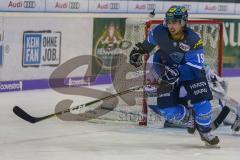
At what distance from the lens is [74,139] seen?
5.93m

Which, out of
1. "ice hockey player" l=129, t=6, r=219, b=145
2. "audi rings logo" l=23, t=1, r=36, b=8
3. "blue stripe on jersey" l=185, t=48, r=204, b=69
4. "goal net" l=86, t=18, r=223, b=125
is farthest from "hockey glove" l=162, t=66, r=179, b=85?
"audi rings logo" l=23, t=1, r=36, b=8

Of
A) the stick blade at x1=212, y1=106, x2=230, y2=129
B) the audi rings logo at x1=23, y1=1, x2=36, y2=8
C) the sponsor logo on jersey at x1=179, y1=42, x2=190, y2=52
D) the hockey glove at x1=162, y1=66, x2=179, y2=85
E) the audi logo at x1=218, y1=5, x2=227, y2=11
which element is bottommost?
the stick blade at x1=212, y1=106, x2=230, y2=129

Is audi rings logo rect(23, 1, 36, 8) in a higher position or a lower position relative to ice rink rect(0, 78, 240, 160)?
higher

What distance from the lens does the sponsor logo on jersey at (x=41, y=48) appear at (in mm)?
8781

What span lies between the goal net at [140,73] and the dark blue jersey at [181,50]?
65cm

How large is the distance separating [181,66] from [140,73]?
0.85 metres

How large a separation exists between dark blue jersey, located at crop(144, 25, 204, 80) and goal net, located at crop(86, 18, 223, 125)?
65 centimetres

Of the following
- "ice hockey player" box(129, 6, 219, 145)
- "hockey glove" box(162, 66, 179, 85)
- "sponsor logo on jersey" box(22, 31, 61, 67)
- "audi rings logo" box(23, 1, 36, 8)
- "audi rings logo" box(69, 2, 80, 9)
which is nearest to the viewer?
"ice hockey player" box(129, 6, 219, 145)

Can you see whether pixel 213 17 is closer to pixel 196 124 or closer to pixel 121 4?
pixel 121 4

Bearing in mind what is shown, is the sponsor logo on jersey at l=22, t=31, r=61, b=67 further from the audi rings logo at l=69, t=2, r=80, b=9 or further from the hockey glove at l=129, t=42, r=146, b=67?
the hockey glove at l=129, t=42, r=146, b=67

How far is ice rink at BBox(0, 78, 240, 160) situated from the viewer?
5215mm

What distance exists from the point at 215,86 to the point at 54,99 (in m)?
2.31

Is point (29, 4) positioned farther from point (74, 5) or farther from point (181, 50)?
point (181, 50)

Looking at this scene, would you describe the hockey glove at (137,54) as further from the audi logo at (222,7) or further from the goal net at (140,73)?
the audi logo at (222,7)
